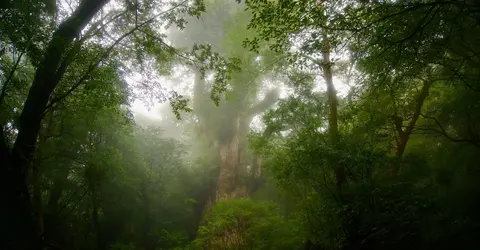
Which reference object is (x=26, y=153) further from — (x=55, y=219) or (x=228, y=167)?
(x=228, y=167)

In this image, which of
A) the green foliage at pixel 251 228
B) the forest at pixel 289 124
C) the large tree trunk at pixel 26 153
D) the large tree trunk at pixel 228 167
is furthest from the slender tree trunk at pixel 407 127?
the large tree trunk at pixel 228 167

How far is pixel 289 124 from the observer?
8406 mm

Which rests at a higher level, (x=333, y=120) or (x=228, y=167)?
(x=228, y=167)

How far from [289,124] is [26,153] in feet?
19.4

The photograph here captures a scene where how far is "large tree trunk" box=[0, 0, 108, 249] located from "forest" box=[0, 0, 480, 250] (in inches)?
0.8

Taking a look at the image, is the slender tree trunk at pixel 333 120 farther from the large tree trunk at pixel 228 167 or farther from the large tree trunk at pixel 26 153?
the large tree trunk at pixel 228 167

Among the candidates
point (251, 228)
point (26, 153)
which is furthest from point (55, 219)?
point (251, 228)

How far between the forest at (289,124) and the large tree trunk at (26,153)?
0.02 meters

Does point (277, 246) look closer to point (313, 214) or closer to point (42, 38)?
point (313, 214)

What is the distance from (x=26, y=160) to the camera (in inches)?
187

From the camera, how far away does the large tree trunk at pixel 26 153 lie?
172 inches

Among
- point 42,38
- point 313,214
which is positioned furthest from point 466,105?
point 42,38

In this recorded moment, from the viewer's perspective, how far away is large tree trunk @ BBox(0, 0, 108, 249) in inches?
172

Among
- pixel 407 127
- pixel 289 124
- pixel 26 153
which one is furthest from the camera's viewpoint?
pixel 289 124
